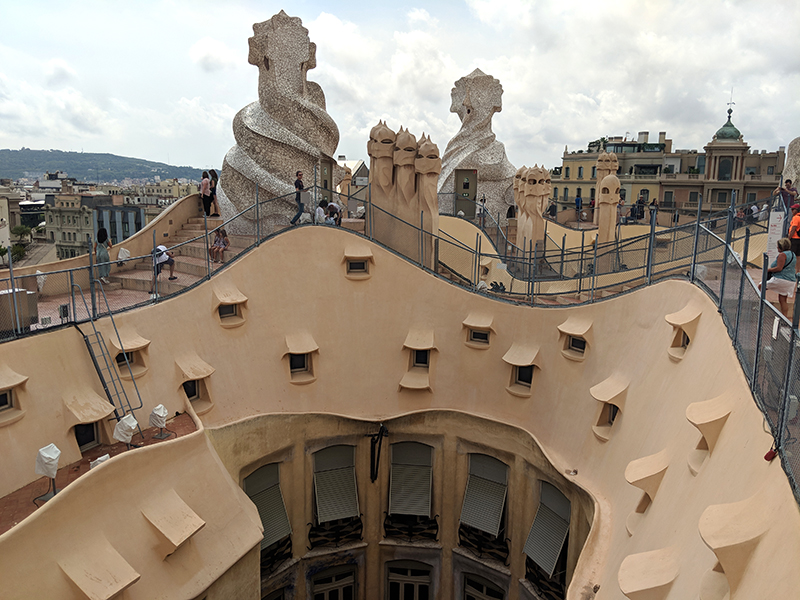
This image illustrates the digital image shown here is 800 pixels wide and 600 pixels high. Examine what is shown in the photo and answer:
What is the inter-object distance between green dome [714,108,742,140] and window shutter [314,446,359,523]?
173 ft

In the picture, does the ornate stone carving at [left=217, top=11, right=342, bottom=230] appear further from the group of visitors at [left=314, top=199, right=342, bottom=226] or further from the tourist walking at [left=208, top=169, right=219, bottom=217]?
the group of visitors at [left=314, top=199, right=342, bottom=226]

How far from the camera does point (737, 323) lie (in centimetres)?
845

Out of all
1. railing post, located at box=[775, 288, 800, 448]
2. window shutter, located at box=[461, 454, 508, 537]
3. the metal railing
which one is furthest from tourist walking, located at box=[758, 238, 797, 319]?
window shutter, located at box=[461, 454, 508, 537]

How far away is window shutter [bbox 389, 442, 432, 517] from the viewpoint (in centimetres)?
1786

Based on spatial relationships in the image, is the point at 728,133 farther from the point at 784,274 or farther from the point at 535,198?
the point at 784,274

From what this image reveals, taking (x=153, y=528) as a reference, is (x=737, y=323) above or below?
above

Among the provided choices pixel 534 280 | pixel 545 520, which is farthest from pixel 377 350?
pixel 545 520

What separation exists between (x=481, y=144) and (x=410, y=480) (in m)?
22.7

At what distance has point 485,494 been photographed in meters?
17.2

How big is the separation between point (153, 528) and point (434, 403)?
8730 millimetres

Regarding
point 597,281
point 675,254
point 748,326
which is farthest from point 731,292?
point 597,281

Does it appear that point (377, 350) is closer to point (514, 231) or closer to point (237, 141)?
point (237, 141)

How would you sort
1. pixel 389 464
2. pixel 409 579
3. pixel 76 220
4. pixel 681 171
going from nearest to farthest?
1. pixel 389 464
2. pixel 409 579
3. pixel 76 220
4. pixel 681 171

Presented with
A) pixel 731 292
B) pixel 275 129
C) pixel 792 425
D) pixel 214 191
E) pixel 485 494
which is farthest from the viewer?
pixel 214 191
